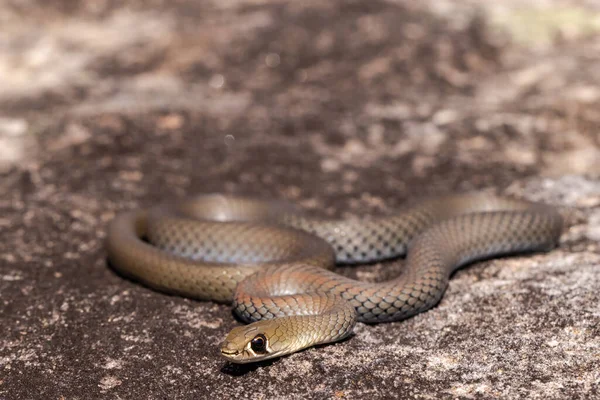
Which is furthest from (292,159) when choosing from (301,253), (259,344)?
(259,344)

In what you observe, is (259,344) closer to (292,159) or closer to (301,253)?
(301,253)

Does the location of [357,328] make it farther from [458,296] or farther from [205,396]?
[205,396]

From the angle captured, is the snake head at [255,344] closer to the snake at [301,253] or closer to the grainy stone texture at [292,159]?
the snake at [301,253]

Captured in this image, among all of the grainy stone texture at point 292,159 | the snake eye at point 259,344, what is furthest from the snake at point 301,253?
the grainy stone texture at point 292,159

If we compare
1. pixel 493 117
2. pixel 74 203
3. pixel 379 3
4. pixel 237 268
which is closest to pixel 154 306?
pixel 237 268

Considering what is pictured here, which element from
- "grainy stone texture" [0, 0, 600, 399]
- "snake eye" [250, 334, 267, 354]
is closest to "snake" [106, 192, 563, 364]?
"snake eye" [250, 334, 267, 354]

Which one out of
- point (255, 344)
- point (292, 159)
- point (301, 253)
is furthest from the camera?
point (292, 159)
